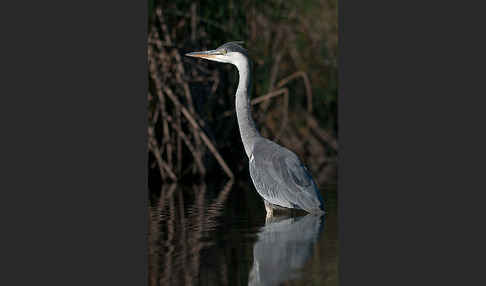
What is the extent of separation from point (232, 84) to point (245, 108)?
3.03 meters

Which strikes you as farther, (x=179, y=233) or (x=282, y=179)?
(x=282, y=179)

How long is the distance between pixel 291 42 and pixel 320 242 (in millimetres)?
5943

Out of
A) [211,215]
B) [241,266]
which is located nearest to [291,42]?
[211,215]

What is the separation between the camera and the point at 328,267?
496 centimetres

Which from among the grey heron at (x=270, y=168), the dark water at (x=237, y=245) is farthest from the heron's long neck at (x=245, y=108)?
the dark water at (x=237, y=245)

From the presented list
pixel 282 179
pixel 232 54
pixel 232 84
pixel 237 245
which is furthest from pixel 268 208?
pixel 232 84

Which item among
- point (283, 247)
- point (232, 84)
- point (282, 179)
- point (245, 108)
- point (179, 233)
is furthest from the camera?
point (232, 84)

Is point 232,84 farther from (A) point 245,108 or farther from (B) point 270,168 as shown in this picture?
(B) point 270,168

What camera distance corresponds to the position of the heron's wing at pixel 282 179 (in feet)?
21.1

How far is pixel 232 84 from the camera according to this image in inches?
396

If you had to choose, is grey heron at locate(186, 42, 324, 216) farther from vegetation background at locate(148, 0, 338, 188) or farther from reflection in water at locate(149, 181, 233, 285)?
vegetation background at locate(148, 0, 338, 188)

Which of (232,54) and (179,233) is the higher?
(232,54)

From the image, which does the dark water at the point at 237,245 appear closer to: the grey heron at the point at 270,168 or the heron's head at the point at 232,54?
the grey heron at the point at 270,168

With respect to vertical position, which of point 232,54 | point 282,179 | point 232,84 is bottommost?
point 282,179
